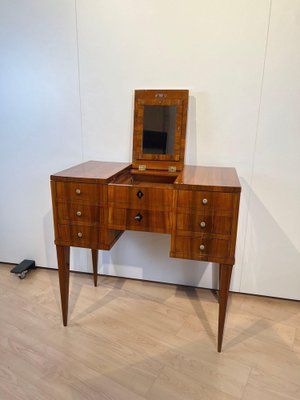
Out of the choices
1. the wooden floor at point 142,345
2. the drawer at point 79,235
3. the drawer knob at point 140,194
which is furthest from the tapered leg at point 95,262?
the drawer knob at point 140,194

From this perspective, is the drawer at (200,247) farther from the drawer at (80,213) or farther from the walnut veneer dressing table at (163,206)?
the drawer at (80,213)

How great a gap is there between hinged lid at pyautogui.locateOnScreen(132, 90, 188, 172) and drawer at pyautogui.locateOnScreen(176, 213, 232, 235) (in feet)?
1.39

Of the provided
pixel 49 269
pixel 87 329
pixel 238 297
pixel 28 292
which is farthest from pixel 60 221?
pixel 238 297

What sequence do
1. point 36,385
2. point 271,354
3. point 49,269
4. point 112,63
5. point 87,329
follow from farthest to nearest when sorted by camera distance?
point 49,269, point 112,63, point 87,329, point 271,354, point 36,385

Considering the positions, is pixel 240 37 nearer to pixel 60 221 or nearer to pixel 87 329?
pixel 60 221

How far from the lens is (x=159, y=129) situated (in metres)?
1.67

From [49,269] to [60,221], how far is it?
37.0 inches

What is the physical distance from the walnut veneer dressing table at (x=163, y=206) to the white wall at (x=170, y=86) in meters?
0.16

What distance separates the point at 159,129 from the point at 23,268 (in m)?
1.39

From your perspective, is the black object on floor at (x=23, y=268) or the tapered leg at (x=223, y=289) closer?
the tapered leg at (x=223, y=289)

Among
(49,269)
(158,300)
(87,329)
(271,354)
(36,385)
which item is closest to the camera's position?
(36,385)

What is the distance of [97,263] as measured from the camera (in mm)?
2031

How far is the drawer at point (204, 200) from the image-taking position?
124 cm

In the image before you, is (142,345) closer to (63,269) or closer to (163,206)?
(63,269)
